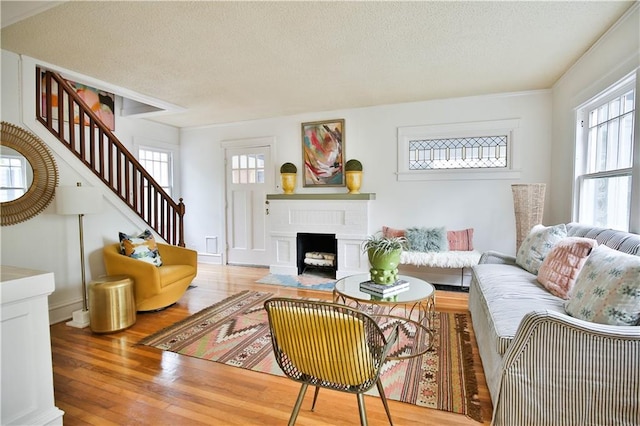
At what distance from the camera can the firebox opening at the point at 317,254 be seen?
489cm

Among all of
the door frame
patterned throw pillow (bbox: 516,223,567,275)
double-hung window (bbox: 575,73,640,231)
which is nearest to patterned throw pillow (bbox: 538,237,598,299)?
patterned throw pillow (bbox: 516,223,567,275)

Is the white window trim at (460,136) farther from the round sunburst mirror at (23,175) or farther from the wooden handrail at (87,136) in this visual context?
the round sunburst mirror at (23,175)

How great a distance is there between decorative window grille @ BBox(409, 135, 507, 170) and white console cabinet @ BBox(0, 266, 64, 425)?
419 centimetres

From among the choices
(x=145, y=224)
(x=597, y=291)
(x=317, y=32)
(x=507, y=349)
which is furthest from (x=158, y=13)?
(x=597, y=291)

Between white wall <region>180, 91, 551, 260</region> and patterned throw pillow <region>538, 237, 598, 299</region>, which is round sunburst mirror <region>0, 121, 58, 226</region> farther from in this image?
patterned throw pillow <region>538, 237, 598, 299</region>

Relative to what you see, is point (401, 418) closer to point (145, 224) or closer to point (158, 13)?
point (158, 13)

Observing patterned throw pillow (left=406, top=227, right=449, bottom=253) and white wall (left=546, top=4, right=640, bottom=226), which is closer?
white wall (left=546, top=4, right=640, bottom=226)

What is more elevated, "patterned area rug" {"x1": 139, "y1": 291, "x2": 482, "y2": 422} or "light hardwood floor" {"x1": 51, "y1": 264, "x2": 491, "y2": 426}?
"patterned area rug" {"x1": 139, "y1": 291, "x2": 482, "y2": 422}

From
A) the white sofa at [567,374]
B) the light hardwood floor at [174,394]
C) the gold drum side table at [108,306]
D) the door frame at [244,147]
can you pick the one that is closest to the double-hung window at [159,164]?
the door frame at [244,147]

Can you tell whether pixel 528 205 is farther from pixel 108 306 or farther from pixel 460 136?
pixel 108 306

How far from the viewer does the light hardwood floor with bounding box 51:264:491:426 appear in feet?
5.89

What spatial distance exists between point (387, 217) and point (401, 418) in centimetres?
318

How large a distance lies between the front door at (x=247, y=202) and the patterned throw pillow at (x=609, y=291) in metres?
4.38

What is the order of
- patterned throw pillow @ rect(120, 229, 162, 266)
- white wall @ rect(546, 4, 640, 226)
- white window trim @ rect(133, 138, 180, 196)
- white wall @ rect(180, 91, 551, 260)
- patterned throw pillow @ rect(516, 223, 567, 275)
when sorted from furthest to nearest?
white window trim @ rect(133, 138, 180, 196) < white wall @ rect(180, 91, 551, 260) < patterned throw pillow @ rect(120, 229, 162, 266) < patterned throw pillow @ rect(516, 223, 567, 275) < white wall @ rect(546, 4, 640, 226)
